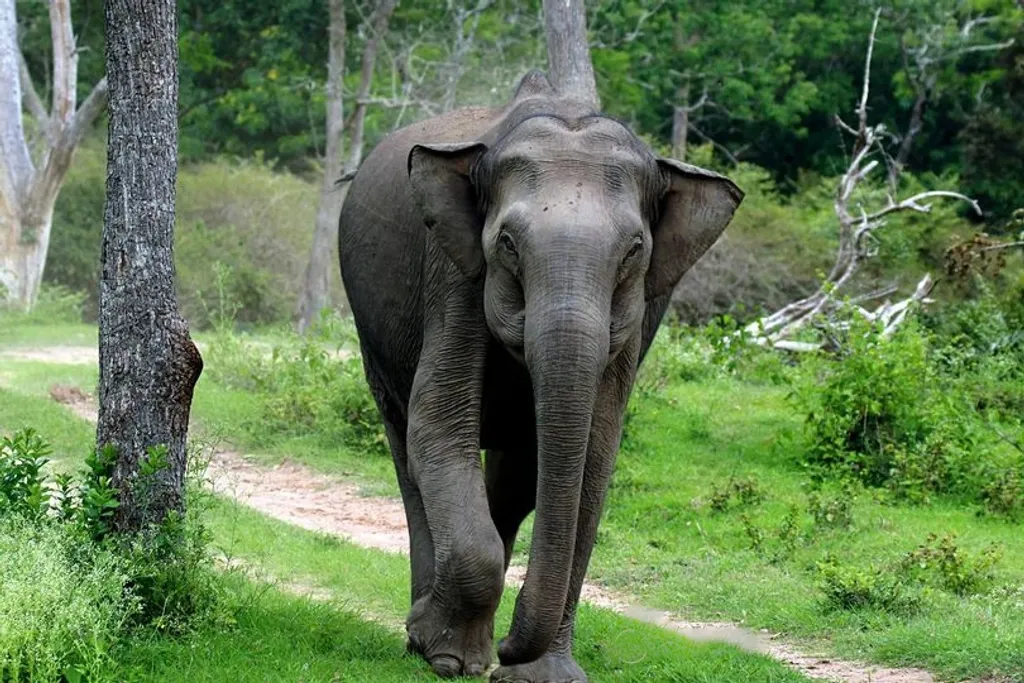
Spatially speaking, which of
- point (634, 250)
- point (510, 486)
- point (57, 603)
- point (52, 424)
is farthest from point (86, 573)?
point (52, 424)

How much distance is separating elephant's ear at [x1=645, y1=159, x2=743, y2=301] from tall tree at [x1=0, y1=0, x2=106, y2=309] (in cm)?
2018

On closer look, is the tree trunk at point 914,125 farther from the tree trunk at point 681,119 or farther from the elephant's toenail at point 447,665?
the elephant's toenail at point 447,665

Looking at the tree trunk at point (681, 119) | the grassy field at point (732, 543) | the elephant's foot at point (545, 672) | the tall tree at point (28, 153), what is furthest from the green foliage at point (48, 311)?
the elephant's foot at point (545, 672)

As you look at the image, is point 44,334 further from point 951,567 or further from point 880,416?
point 951,567

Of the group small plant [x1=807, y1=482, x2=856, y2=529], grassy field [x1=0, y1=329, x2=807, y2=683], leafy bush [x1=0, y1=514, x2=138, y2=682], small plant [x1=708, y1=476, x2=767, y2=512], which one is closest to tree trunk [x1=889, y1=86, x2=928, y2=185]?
small plant [x1=708, y1=476, x2=767, y2=512]

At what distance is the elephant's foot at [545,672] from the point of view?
20.7 feet

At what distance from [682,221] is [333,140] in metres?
20.4

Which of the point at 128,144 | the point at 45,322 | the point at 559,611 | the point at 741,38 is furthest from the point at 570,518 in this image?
the point at 741,38

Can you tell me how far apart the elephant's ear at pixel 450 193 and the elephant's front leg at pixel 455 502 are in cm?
35

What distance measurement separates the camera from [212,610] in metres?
6.97

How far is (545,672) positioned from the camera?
6.39 m

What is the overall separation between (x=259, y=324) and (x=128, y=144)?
25.3 meters

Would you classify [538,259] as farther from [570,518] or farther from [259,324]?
[259,324]

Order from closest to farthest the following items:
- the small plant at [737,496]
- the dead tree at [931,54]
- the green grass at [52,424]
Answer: the small plant at [737,496] < the green grass at [52,424] < the dead tree at [931,54]
